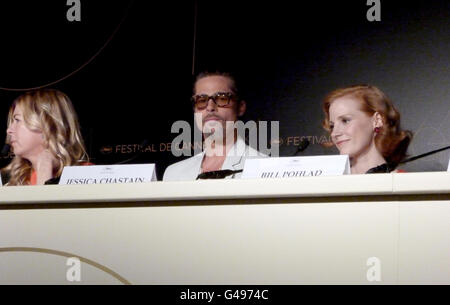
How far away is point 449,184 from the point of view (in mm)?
2082

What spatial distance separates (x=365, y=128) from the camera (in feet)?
9.28

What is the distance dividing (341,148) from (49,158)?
1.37 metres

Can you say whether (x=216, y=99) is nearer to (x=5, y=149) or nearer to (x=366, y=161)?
(x=366, y=161)

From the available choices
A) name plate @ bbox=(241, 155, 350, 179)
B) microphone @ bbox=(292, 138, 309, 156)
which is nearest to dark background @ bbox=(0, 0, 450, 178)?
microphone @ bbox=(292, 138, 309, 156)

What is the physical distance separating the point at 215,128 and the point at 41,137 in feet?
2.86

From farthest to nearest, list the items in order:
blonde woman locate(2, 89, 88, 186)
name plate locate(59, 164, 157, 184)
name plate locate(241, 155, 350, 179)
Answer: blonde woman locate(2, 89, 88, 186)
name plate locate(59, 164, 157, 184)
name plate locate(241, 155, 350, 179)

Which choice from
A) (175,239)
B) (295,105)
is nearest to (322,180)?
(175,239)

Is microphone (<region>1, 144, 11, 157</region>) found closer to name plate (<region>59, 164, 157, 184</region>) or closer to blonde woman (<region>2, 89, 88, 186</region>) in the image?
blonde woman (<region>2, 89, 88, 186</region>)

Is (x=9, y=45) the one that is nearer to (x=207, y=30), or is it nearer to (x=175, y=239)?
(x=207, y=30)

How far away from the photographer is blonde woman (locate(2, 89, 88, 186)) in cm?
329

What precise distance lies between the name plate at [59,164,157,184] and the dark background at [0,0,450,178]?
431 mm

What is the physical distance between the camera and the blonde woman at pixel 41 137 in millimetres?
3295

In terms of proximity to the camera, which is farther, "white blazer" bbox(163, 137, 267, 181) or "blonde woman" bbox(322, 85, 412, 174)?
"white blazer" bbox(163, 137, 267, 181)

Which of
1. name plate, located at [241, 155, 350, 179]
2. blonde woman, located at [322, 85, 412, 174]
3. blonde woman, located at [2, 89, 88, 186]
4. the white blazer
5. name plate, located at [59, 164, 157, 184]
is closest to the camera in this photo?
name plate, located at [241, 155, 350, 179]
